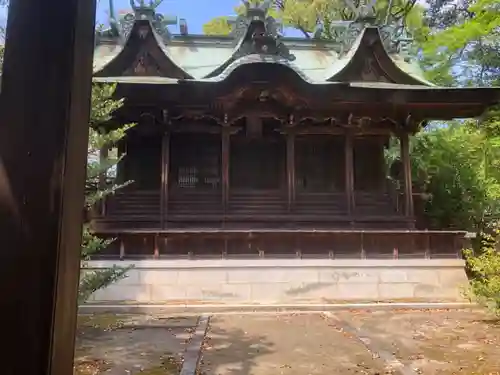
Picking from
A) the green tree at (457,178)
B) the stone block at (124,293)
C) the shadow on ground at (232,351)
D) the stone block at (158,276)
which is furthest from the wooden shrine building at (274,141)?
the shadow on ground at (232,351)

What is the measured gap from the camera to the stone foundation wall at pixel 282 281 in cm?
1013

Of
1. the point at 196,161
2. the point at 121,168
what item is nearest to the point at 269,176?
the point at 196,161

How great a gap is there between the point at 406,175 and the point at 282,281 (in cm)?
506

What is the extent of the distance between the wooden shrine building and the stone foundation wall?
487 millimetres

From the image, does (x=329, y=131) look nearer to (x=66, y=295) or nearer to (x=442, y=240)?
(x=442, y=240)

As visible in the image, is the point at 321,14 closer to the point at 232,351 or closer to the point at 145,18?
the point at 145,18

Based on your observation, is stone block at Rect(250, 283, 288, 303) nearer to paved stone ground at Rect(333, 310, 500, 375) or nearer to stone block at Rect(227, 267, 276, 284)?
stone block at Rect(227, 267, 276, 284)

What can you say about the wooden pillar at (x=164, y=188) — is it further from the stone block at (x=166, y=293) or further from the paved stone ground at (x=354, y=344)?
the paved stone ground at (x=354, y=344)

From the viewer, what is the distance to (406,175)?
1283cm

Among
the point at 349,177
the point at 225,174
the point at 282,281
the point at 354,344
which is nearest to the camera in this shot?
the point at 354,344

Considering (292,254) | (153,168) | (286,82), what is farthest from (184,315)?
(286,82)

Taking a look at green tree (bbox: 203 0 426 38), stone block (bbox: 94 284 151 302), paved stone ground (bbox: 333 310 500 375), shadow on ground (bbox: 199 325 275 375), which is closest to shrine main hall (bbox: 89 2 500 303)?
stone block (bbox: 94 284 151 302)

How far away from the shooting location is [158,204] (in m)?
12.6

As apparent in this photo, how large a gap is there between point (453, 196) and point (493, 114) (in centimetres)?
290
